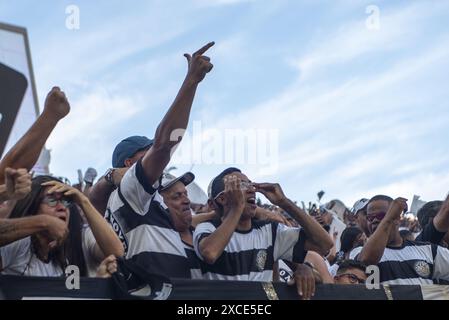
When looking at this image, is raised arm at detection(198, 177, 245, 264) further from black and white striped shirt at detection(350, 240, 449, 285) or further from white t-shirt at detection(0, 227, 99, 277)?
black and white striped shirt at detection(350, 240, 449, 285)

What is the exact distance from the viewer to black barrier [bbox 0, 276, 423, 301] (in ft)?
12.8

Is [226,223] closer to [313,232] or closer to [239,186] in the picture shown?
[239,186]

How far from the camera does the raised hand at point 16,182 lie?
3734 millimetres

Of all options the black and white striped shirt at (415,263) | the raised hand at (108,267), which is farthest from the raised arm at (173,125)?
the black and white striped shirt at (415,263)

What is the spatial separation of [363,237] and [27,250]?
3.25m

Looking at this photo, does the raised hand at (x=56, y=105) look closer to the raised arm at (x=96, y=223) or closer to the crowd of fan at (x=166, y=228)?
the crowd of fan at (x=166, y=228)

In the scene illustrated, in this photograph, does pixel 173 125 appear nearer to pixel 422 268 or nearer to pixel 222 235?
pixel 222 235

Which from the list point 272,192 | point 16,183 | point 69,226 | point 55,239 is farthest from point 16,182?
point 272,192

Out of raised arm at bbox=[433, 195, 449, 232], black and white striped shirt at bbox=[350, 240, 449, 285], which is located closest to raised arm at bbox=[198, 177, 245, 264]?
Result: black and white striped shirt at bbox=[350, 240, 449, 285]

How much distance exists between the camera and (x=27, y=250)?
4.00 m

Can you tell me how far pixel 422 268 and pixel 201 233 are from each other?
1.68 meters

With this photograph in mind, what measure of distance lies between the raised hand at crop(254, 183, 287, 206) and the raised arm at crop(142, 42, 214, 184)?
0.74 m
